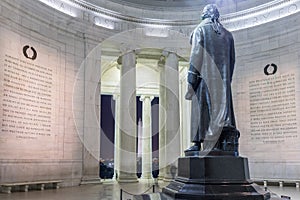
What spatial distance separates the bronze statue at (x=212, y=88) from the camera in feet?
22.1

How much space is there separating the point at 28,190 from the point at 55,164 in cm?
189

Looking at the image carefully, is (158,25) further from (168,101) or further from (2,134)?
(2,134)

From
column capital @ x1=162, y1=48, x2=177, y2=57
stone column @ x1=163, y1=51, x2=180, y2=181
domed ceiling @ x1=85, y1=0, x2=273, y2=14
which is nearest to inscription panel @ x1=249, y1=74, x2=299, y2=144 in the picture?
stone column @ x1=163, y1=51, x2=180, y2=181

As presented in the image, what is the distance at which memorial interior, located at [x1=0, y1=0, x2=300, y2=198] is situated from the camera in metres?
13.0

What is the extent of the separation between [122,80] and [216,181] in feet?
38.6

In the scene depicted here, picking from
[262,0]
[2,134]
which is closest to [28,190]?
[2,134]

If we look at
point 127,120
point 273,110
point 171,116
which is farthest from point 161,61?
point 273,110

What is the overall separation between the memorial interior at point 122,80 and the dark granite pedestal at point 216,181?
7.55 meters

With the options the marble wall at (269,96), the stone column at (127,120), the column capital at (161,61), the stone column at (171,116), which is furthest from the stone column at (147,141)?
the marble wall at (269,96)

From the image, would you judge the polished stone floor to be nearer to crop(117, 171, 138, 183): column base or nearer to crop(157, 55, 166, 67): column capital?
crop(117, 171, 138, 183): column base

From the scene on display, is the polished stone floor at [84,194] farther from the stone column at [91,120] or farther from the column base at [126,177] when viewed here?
the column base at [126,177]

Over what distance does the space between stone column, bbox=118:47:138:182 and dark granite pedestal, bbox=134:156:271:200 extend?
1040 cm

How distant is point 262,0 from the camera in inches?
668

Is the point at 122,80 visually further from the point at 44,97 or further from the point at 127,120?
the point at 44,97
